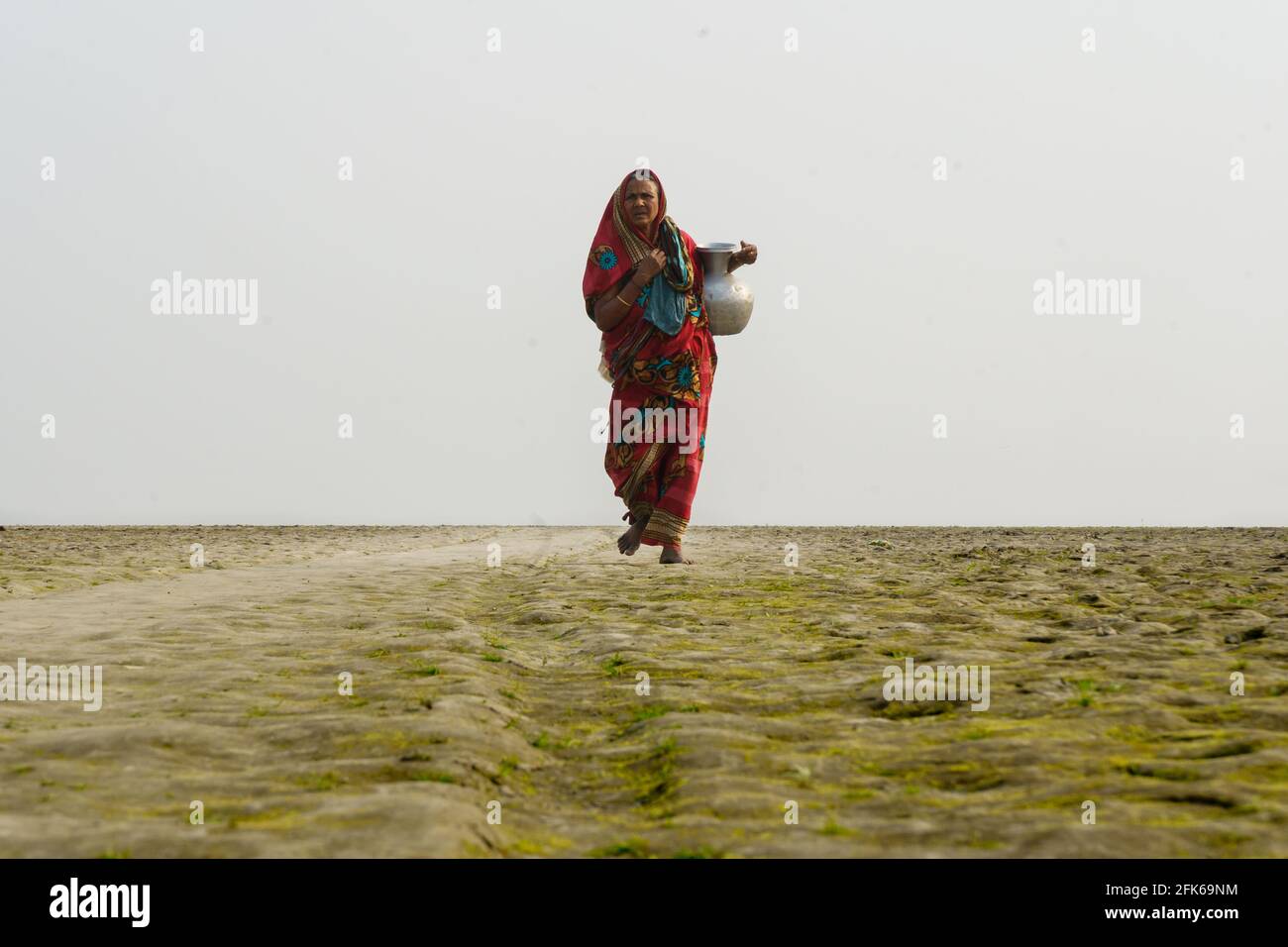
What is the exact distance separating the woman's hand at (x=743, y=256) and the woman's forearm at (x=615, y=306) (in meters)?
1.10

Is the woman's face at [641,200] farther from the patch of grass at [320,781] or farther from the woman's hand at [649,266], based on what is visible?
the patch of grass at [320,781]

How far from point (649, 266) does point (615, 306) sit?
0.48 m

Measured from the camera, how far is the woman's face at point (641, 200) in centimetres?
913

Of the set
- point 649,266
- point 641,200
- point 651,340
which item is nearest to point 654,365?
point 651,340

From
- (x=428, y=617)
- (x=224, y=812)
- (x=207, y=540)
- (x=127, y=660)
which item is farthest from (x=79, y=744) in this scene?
(x=207, y=540)

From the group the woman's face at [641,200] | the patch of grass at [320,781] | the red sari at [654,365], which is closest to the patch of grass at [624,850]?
the patch of grass at [320,781]

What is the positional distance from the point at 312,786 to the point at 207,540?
1456cm

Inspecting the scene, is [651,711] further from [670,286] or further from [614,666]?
[670,286]

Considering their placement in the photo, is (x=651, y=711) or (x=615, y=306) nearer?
(x=651, y=711)

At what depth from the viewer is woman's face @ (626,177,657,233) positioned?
9133 mm

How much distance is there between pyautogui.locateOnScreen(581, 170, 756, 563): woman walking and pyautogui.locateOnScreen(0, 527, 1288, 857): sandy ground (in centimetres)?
289

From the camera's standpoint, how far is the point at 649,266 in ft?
30.1

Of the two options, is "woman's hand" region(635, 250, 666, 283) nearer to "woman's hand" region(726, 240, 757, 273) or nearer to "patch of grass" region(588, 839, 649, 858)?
"woman's hand" region(726, 240, 757, 273)

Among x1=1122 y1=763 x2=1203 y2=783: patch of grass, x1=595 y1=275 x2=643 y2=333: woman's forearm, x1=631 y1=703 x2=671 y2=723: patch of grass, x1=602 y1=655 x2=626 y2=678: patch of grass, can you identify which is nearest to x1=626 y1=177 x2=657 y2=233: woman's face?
x1=595 y1=275 x2=643 y2=333: woman's forearm
